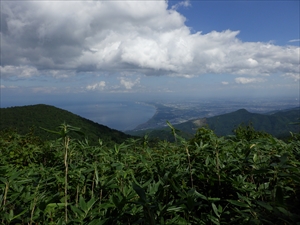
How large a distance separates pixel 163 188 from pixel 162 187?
0.8 inches

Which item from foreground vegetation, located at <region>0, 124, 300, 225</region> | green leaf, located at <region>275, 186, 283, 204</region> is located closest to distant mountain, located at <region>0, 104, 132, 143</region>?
foreground vegetation, located at <region>0, 124, 300, 225</region>

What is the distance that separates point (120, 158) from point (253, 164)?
4.08 feet

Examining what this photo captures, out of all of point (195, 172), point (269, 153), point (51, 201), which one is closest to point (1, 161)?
point (51, 201)

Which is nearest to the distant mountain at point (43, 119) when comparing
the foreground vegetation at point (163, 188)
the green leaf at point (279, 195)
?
the foreground vegetation at point (163, 188)

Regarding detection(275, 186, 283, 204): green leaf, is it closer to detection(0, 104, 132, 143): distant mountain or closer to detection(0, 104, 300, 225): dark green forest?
detection(0, 104, 300, 225): dark green forest

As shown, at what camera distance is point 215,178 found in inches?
67.9

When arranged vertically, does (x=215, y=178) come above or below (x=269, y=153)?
below

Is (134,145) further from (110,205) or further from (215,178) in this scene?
(110,205)

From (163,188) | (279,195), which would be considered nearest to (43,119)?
(163,188)

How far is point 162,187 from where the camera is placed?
112 cm

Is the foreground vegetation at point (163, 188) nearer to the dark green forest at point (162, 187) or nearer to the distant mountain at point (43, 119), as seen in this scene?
the dark green forest at point (162, 187)

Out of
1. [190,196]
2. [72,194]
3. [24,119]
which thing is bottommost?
[24,119]

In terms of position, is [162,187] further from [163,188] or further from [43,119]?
[43,119]

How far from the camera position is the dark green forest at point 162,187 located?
117 cm
